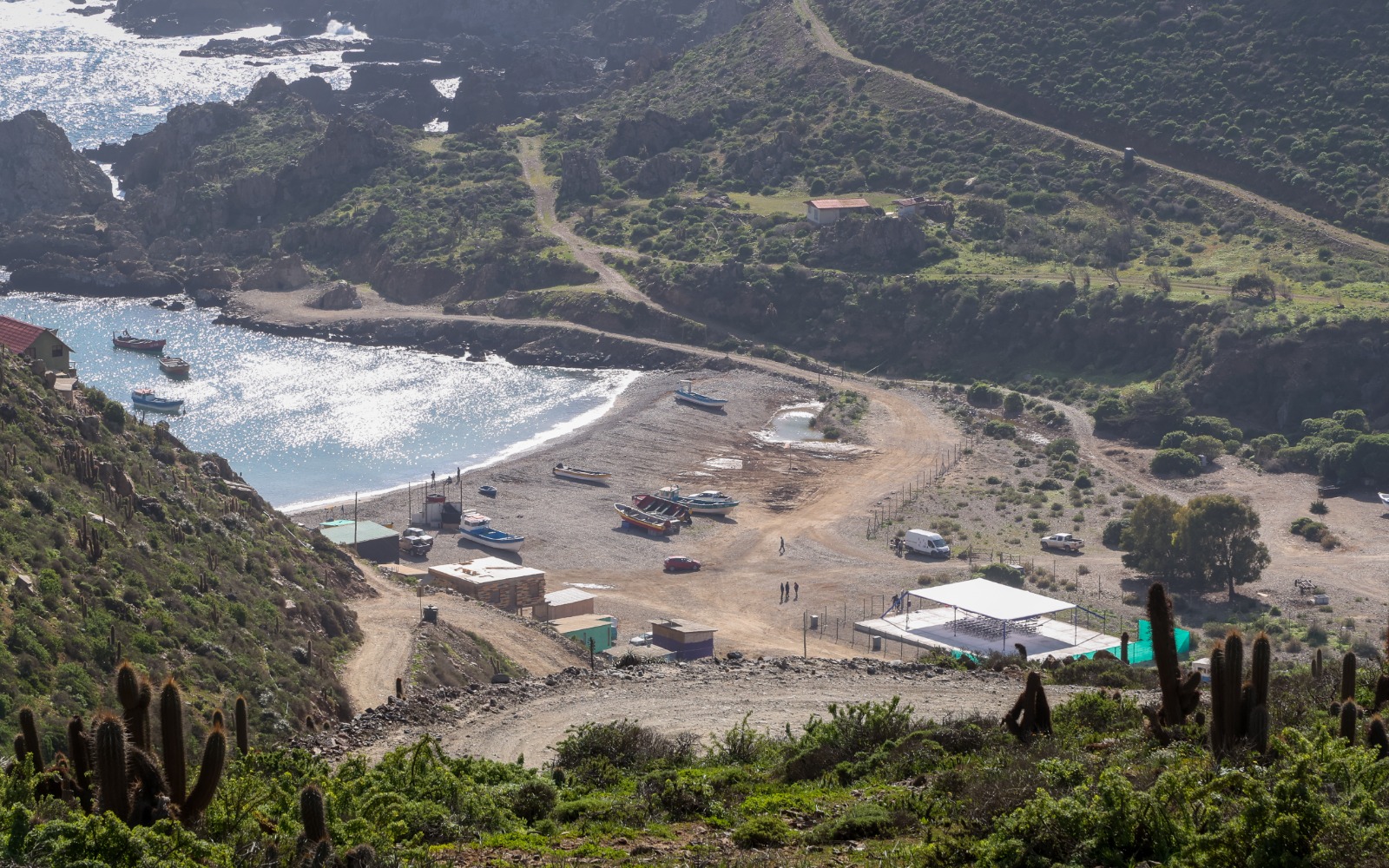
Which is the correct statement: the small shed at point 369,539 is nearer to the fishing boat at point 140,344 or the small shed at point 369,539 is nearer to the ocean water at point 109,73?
the fishing boat at point 140,344

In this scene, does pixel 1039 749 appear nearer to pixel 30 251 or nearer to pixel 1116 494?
pixel 1116 494

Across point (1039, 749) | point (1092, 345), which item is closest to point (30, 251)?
point (1092, 345)

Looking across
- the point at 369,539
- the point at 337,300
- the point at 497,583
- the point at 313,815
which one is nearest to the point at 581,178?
the point at 337,300

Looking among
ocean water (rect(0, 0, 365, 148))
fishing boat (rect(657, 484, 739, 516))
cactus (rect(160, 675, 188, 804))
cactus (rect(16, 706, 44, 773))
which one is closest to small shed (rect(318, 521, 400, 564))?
fishing boat (rect(657, 484, 739, 516))

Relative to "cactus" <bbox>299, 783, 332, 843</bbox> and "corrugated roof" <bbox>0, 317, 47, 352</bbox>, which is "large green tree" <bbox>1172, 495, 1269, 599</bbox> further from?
"cactus" <bbox>299, 783, 332, 843</bbox>

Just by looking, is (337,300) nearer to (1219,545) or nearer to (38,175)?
(38,175)

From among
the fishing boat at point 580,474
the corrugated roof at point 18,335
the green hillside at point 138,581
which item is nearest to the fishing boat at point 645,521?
the fishing boat at point 580,474
